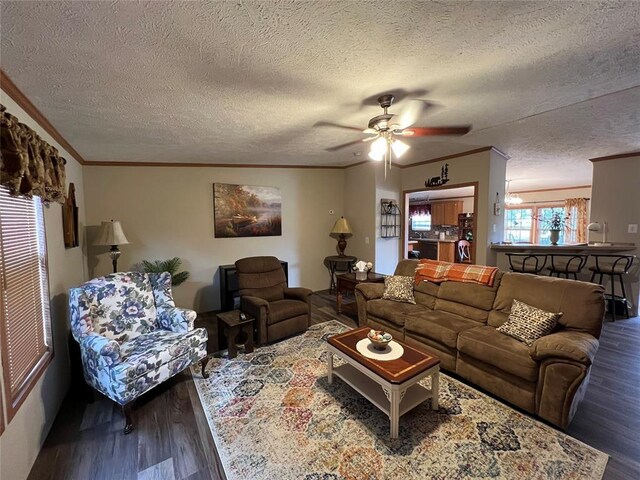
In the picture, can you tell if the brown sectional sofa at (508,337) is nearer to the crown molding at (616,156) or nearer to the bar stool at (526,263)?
the bar stool at (526,263)

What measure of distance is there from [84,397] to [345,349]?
228 cm

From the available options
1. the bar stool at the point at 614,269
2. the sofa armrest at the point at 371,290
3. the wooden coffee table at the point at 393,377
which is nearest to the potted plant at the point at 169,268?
the sofa armrest at the point at 371,290

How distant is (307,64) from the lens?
175cm

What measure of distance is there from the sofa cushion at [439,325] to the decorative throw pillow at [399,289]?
35 cm

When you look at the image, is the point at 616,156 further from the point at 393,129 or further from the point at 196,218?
the point at 196,218

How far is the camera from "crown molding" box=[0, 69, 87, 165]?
1.72m

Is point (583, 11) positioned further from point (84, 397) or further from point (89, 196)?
point (89, 196)

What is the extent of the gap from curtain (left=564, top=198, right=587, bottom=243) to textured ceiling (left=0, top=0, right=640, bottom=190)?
5471mm

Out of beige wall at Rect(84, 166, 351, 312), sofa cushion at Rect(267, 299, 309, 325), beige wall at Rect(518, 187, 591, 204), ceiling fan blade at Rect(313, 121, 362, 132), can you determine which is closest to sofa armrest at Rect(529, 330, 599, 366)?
sofa cushion at Rect(267, 299, 309, 325)

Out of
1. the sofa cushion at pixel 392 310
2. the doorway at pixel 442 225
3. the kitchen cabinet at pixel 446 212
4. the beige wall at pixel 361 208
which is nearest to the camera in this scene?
the sofa cushion at pixel 392 310

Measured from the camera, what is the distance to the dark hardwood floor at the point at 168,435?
1.68 metres

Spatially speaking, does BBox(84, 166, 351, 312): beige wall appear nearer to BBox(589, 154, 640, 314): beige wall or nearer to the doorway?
the doorway

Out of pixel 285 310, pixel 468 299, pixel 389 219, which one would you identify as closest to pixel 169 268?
pixel 285 310

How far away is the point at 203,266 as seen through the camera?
454cm
